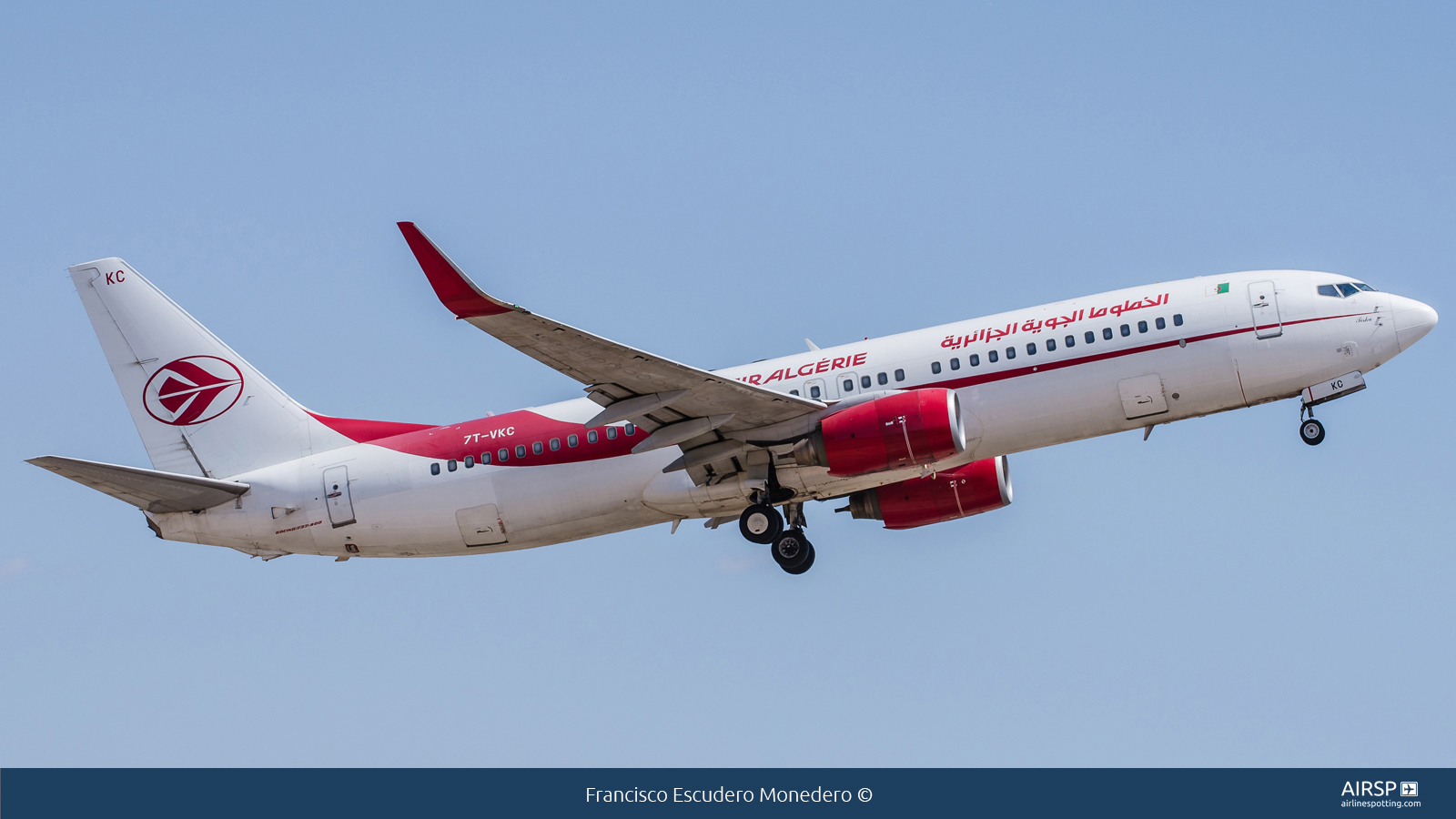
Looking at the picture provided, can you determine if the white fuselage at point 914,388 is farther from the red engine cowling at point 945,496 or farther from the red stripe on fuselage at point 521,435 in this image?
the red engine cowling at point 945,496

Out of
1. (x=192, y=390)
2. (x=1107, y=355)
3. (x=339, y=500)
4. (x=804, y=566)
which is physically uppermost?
(x=192, y=390)

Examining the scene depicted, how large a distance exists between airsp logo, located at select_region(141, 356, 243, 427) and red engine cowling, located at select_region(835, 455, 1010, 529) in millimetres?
18275

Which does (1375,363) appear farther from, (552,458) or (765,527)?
(552,458)

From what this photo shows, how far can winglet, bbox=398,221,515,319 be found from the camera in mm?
27859

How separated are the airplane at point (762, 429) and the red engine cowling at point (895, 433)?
5 cm

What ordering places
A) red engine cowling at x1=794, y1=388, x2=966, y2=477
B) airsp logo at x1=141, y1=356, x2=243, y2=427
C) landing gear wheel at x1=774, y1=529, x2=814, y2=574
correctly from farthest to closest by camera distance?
airsp logo at x1=141, y1=356, x2=243, y2=427
landing gear wheel at x1=774, y1=529, x2=814, y2=574
red engine cowling at x1=794, y1=388, x2=966, y2=477

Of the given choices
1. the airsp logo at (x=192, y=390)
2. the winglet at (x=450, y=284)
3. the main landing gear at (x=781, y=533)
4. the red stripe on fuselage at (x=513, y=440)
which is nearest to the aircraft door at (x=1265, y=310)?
the main landing gear at (x=781, y=533)

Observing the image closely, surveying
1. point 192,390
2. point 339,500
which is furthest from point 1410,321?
point 192,390

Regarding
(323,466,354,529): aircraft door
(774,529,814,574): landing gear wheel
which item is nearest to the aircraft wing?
(774,529,814,574): landing gear wheel

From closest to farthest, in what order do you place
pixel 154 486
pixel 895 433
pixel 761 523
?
pixel 895 433 → pixel 761 523 → pixel 154 486

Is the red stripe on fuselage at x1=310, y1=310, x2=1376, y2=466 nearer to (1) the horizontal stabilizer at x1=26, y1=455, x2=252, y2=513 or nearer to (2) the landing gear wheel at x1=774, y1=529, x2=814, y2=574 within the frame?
(1) the horizontal stabilizer at x1=26, y1=455, x2=252, y2=513

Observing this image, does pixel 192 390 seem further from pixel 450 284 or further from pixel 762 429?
pixel 762 429

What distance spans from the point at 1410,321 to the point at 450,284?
21.8 m

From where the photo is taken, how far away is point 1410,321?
33.0m
